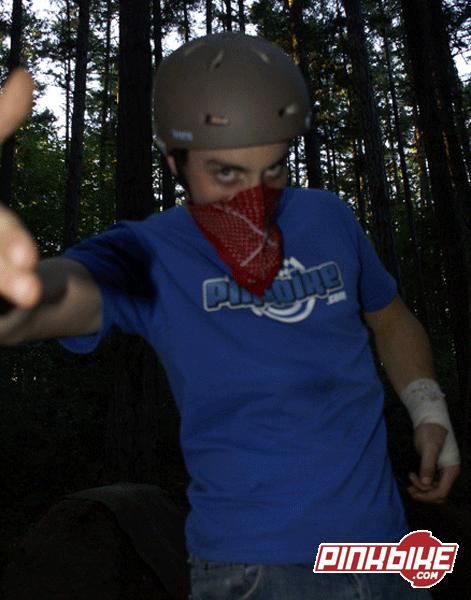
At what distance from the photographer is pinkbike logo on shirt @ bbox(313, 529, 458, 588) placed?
184cm

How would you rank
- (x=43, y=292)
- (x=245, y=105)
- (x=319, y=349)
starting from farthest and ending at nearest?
(x=245, y=105) → (x=319, y=349) → (x=43, y=292)

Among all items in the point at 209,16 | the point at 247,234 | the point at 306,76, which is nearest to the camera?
the point at 247,234

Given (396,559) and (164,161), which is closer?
(396,559)

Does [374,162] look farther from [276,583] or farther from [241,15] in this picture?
[241,15]

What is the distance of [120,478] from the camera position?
8320 mm

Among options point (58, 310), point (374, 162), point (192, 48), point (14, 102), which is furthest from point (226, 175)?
point (374, 162)

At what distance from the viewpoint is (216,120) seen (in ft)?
7.46

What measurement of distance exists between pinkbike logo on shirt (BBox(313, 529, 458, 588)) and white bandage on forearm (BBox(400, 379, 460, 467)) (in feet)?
0.93

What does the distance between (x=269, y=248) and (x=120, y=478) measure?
22.4 feet

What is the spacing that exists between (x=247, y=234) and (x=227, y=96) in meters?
0.60

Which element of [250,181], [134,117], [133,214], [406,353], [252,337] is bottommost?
[406,353]

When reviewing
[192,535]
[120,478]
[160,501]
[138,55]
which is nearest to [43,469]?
[120,478]

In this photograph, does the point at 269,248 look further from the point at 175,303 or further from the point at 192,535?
the point at 192,535

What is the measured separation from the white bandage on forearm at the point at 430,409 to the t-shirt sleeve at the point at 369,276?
12.9 inches
